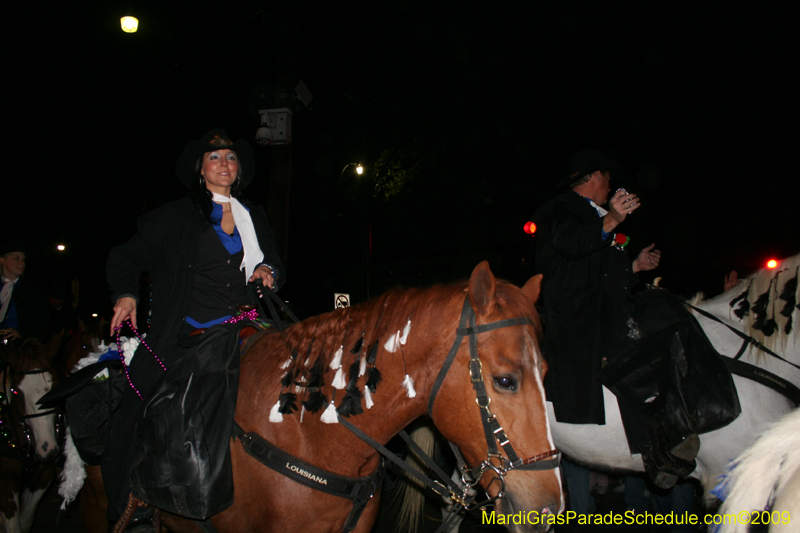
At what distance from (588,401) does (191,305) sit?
2.92 m

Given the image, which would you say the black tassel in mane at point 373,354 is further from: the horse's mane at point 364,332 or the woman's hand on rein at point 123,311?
the woman's hand on rein at point 123,311

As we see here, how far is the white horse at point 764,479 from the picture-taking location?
112 centimetres

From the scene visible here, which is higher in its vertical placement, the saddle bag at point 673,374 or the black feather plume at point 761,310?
the black feather plume at point 761,310

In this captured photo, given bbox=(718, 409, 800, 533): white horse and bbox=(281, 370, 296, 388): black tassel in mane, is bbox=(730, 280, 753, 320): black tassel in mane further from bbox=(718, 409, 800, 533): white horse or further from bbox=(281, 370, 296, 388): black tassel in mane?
bbox=(281, 370, 296, 388): black tassel in mane

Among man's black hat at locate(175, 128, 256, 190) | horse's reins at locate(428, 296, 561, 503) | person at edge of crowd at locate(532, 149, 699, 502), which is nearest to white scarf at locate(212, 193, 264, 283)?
man's black hat at locate(175, 128, 256, 190)

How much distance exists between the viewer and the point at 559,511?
1944 millimetres

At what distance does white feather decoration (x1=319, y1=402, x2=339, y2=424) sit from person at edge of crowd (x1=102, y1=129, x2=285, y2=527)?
1.01 metres

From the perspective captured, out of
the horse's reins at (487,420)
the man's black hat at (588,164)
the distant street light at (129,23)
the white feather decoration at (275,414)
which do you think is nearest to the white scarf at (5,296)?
the white feather decoration at (275,414)

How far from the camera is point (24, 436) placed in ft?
14.5

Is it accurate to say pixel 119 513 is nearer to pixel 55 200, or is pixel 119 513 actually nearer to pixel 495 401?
pixel 495 401

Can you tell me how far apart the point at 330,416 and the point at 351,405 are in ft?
0.43

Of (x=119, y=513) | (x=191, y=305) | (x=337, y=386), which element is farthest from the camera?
(x=191, y=305)

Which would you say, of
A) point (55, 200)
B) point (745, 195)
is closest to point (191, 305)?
point (745, 195)

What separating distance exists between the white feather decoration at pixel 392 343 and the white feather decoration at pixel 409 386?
0.15 meters
